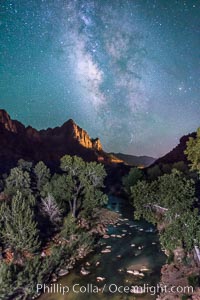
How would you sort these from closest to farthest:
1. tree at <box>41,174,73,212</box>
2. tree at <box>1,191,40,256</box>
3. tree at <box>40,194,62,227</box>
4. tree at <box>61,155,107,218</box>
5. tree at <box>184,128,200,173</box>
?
tree at <box>1,191,40,256</box> < tree at <box>184,128,200,173</box> < tree at <box>40,194,62,227</box> < tree at <box>41,174,73,212</box> < tree at <box>61,155,107,218</box>

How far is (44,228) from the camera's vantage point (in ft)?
119

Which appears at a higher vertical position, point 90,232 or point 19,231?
point 19,231

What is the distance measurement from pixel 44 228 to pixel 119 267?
13.2 m

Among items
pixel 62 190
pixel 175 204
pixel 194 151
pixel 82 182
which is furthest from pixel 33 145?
pixel 175 204

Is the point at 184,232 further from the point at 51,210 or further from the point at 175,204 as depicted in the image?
the point at 51,210

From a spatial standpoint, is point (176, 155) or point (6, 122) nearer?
point (176, 155)

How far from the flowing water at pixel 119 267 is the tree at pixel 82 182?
6838 millimetres

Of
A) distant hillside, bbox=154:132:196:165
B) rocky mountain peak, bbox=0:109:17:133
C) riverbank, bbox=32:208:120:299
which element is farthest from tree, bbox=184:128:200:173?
rocky mountain peak, bbox=0:109:17:133

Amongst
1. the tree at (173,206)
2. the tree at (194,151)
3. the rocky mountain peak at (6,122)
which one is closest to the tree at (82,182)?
the tree at (173,206)

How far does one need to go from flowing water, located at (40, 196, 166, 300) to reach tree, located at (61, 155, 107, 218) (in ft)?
22.4

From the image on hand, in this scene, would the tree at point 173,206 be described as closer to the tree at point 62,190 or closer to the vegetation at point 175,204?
the vegetation at point 175,204

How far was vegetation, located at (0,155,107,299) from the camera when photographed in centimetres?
2292

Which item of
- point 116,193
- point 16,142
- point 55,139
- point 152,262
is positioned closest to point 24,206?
point 152,262

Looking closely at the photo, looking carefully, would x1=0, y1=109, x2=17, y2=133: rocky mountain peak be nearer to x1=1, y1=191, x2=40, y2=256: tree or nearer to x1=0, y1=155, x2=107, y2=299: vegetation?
x1=0, y1=155, x2=107, y2=299: vegetation
